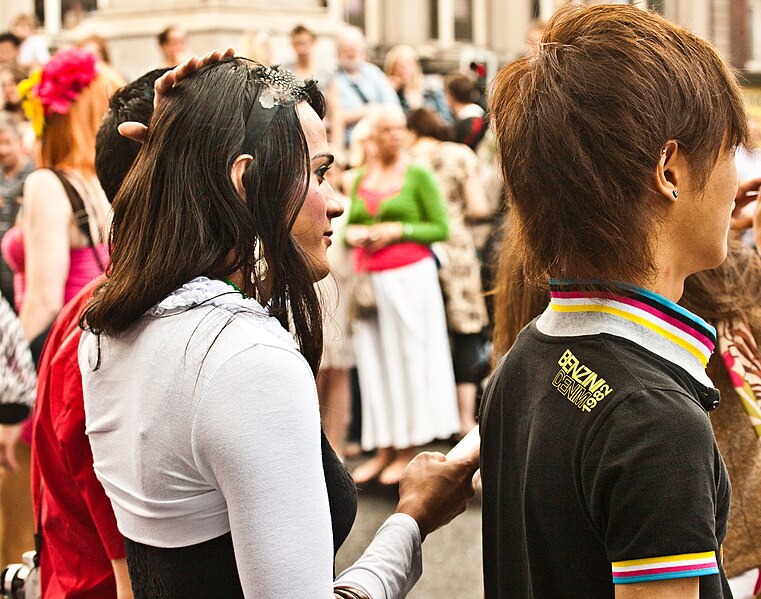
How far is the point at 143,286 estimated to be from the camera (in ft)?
5.17

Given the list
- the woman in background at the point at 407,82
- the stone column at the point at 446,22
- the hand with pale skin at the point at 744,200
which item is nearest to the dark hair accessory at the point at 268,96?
the hand with pale skin at the point at 744,200

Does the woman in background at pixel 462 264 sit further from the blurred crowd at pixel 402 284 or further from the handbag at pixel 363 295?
the handbag at pixel 363 295

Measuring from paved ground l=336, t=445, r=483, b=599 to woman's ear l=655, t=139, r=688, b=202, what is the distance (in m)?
3.01

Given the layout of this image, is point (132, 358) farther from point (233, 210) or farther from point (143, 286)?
point (233, 210)

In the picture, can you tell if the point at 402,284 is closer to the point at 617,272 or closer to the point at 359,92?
the point at 359,92

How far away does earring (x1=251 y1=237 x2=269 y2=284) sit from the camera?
1651 millimetres

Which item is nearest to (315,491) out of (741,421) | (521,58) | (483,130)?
(521,58)

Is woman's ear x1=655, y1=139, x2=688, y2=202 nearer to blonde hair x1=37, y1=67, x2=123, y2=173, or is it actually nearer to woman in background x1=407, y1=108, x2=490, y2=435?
blonde hair x1=37, y1=67, x2=123, y2=173

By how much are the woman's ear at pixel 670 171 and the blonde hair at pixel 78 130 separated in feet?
8.50

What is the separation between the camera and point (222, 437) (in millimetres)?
1423

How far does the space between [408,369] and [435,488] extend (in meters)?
4.16

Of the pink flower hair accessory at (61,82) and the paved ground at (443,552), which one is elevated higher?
the pink flower hair accessory at (61,82)

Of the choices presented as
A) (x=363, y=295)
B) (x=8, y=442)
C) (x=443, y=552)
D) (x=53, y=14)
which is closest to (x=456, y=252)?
(x=363, y=295)

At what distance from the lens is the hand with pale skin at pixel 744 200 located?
234 cm
